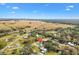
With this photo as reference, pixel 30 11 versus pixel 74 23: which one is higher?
pixel 30 11

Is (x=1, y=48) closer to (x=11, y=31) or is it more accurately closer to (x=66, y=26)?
(x=11, y=31)
